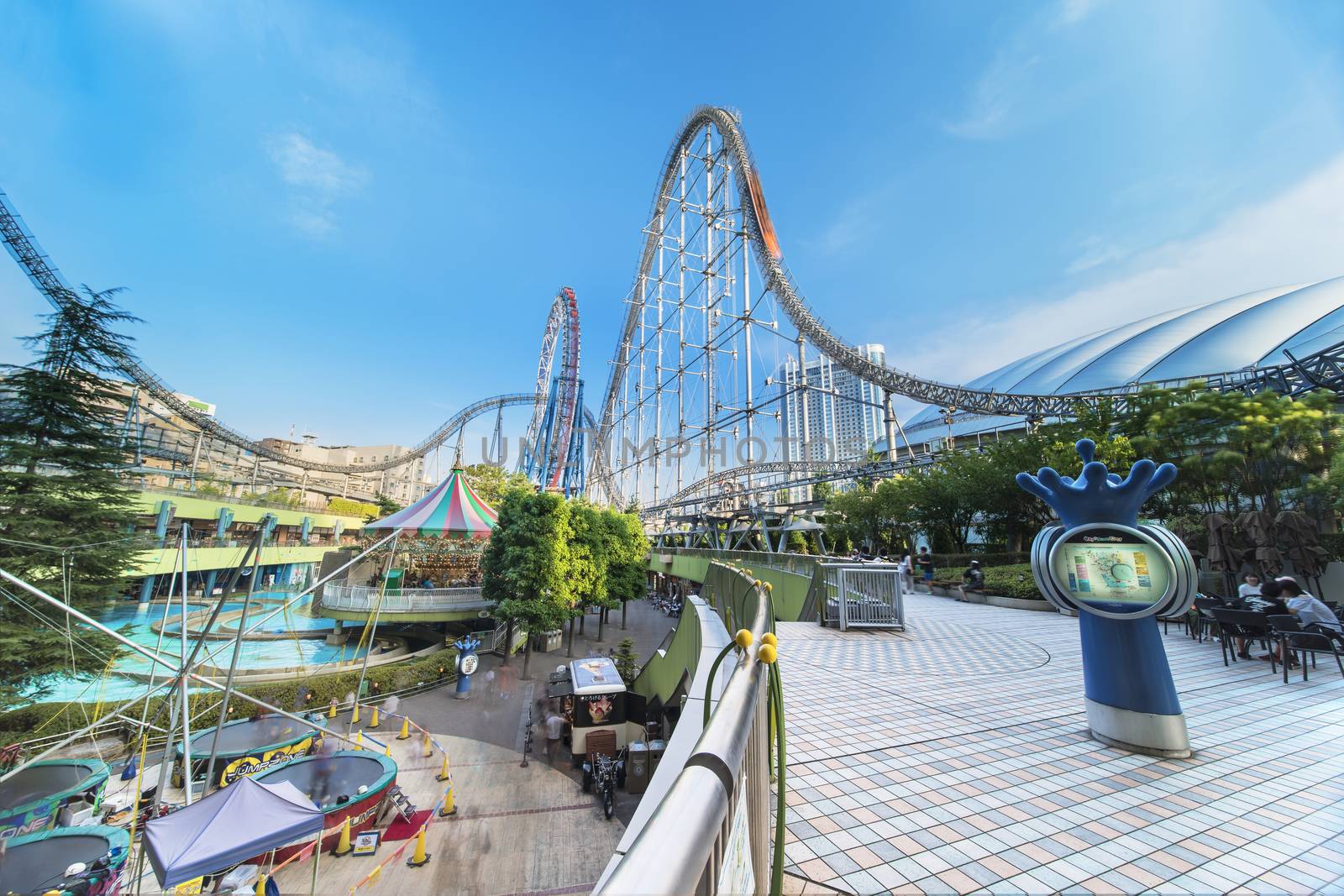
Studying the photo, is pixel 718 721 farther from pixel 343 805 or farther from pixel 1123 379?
pixel 1123 379

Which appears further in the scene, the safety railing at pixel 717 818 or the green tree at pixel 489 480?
the green tree at pixel 489 480

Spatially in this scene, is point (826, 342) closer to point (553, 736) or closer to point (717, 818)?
point (553, 736)

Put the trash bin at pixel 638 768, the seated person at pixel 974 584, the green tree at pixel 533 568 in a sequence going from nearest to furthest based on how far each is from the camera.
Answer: the trash bin at pixel 638 768 → the seated person at pixel 974 584 → the green tree at pixel 533 568

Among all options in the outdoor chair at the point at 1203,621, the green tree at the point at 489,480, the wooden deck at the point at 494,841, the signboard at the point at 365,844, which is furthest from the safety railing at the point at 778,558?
the green tree at the point at 489,480

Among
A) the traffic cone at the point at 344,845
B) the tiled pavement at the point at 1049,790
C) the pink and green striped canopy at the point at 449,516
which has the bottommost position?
the traffic cone at the point at 344,845

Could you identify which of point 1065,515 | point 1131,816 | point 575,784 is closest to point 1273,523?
point 1065,515

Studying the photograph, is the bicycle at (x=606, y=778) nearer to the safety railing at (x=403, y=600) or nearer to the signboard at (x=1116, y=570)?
the signboard at (x=1116, y=570)

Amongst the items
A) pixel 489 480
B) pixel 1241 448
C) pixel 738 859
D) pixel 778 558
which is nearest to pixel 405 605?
pixel 778 558
